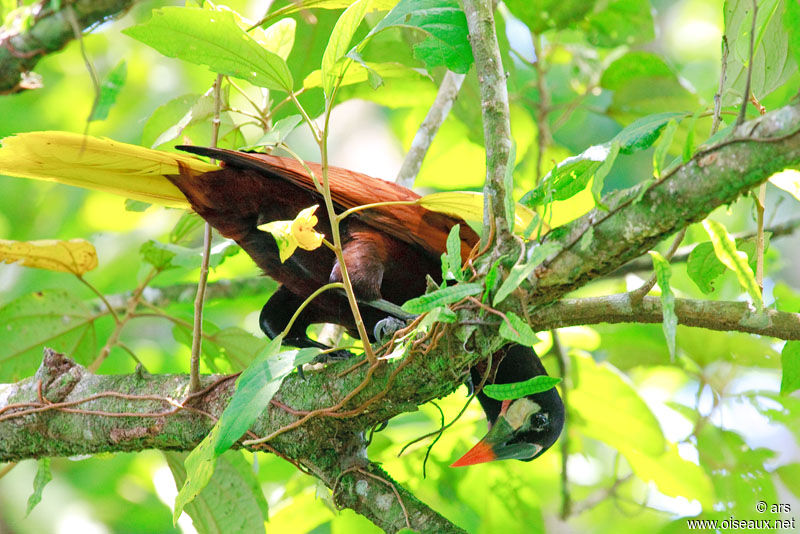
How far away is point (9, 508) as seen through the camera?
4.23m

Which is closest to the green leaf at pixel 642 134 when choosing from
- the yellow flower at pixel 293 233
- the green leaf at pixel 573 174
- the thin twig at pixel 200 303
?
the green leaf at pixel 573 174

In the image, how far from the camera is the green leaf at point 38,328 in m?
2.54

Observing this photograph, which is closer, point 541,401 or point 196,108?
point 196,108

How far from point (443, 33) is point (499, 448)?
1469 millimetres

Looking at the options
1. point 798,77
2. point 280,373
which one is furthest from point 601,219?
point 798,77

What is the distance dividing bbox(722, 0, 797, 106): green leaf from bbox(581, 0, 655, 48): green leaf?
1.56 m

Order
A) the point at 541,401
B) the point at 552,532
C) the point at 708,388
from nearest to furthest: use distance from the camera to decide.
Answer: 1. the point at 541,401
2. the point at 708,388
3. the point at 552,532

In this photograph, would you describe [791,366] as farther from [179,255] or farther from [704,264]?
[179,255]

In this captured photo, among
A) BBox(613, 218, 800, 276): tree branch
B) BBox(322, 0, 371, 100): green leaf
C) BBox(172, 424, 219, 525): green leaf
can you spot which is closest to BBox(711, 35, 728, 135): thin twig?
BBox(322, 0, 371, 100): green leaf

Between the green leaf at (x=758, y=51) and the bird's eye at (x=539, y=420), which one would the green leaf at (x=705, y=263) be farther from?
the bird's eye at (x=539, y=420)

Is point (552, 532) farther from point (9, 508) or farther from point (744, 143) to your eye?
point (744, 143)

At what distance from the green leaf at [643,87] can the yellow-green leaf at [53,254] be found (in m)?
2.04

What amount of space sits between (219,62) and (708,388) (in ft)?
7.62

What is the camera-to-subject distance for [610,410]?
8.89 ft
